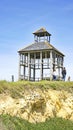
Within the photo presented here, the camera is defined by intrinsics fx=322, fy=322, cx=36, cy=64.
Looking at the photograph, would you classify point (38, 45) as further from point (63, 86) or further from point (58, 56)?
point (63, 86)

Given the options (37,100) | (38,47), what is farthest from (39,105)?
(38,47)

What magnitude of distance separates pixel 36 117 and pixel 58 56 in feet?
63.7

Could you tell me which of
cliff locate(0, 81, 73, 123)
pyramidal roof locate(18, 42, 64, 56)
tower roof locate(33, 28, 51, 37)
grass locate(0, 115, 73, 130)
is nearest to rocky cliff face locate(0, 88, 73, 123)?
cliff locate(0, 81, 73, 123)

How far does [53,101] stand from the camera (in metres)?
19.5

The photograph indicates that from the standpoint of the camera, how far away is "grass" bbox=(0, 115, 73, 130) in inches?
534

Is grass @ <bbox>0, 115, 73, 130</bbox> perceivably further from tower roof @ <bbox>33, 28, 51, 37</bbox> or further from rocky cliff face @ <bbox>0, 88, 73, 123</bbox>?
tower roof @ <bbox>33, 28, 51, 37</bbox>

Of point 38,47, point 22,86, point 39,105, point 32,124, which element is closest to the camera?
point 32,124

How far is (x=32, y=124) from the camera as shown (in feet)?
51.8

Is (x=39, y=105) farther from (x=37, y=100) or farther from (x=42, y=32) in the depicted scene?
(x=42, y=32)

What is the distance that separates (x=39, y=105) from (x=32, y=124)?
8.56 ft

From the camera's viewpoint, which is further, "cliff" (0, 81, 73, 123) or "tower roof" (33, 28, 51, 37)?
"tower roof" (33, 28, 51, 37)

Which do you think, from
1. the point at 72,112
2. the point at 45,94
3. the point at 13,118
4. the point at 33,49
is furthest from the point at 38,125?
the point at 33,49

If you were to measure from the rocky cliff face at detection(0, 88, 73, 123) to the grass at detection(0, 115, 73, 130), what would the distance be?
0.70 m

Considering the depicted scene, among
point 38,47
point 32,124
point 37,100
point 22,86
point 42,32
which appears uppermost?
point 42,32
